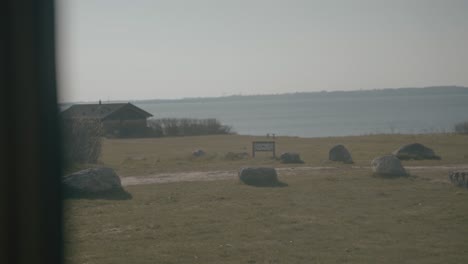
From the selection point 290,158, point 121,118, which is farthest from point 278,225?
point 121,118

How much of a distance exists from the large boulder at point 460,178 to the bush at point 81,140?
50.8 ft

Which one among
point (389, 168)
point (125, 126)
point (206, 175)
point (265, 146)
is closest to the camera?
point (389, 168)

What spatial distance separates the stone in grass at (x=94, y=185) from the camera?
57.9ft

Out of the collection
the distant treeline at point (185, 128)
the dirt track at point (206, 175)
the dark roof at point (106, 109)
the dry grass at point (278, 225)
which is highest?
the dark roof at point (106, 109)

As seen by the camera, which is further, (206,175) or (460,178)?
(206,175)

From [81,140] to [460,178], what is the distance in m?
17.5

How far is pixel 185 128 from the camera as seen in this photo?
224 ft

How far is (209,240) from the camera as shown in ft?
37.8

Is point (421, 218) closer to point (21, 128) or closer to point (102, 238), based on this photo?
point (102, 238)

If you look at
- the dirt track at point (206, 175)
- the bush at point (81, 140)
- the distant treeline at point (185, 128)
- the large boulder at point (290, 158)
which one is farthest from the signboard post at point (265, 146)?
the distant treeline at point (185, 128)

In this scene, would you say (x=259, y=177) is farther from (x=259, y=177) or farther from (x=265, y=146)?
(x=265, y=146)

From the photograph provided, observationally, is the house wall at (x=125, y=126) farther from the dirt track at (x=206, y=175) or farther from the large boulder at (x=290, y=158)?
the dirt track at (x=206, y=175)

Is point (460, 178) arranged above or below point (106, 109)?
below

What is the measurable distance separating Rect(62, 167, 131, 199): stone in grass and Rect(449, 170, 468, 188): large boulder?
32.8 feet
